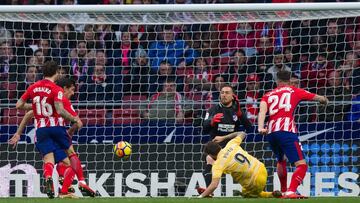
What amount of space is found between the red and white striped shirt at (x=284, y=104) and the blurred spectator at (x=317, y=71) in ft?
8.71

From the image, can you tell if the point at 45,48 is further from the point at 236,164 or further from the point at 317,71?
the point at 236,164

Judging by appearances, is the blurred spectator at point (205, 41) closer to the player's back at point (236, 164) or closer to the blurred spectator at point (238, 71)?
the blurred spectator at point (238, 71)

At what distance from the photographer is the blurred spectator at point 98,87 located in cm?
1652

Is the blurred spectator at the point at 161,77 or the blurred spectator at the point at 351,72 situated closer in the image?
the blurred spectator at the point at 351,72

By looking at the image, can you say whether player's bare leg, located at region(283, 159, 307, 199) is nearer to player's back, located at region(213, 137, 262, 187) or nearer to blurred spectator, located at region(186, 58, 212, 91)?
player's back, located at region(213, 137, 262, 187)

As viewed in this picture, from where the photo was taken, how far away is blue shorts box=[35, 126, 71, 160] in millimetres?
13820

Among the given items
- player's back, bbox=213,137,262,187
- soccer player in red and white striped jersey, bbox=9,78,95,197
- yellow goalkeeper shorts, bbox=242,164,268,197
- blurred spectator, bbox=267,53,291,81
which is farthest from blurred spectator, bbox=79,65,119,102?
yellow goalkeeper shorts, bbox=242,164,268,197

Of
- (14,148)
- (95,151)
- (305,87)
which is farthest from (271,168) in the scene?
(14,148)

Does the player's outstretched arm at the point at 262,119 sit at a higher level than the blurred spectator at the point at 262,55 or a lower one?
lower

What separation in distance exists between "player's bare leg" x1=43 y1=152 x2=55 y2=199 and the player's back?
201cm

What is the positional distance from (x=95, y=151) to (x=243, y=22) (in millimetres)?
2904

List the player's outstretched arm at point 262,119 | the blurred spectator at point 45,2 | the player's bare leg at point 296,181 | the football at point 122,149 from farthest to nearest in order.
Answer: the blurred spectator at point 45,2 < the football at point 122,149 < the player's bare leg at point 296,181 < the player's outstretched arm at point 262,119

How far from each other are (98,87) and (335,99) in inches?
140

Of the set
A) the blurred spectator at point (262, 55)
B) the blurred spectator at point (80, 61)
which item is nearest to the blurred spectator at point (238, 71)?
the blurred spectator at point (262, 55)
